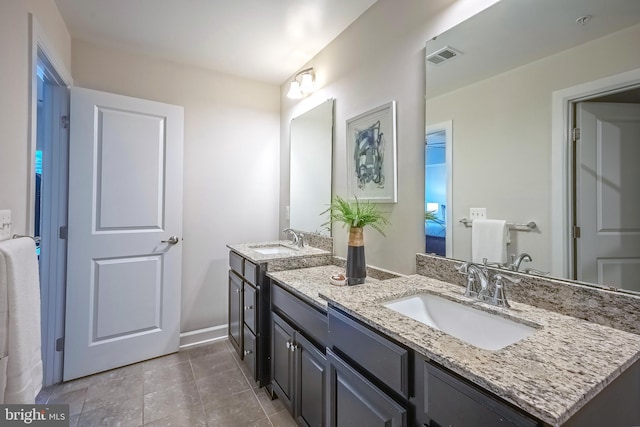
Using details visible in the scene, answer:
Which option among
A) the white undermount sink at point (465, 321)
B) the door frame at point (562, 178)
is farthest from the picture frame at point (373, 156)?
the door frame at point (562, 178)

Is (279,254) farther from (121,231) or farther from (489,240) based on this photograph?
(489,240)

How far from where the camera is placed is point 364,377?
98cm

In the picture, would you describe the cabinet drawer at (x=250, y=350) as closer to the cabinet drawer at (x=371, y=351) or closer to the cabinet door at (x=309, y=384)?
the cabinet door at (x=309, y=384)

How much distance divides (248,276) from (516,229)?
62.3 inches

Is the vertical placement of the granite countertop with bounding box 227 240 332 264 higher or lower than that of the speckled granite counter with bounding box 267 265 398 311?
higher

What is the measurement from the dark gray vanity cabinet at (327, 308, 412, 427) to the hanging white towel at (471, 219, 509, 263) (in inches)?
26.0

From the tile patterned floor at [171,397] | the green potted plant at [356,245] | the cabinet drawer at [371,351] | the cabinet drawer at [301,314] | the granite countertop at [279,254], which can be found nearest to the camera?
the cabinet drawer at [371,351]

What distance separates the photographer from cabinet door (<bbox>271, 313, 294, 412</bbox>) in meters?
1.57

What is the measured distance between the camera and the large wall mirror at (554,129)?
92 centimetres

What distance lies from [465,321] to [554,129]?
777mm

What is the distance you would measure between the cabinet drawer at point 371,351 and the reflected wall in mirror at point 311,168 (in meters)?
1.15

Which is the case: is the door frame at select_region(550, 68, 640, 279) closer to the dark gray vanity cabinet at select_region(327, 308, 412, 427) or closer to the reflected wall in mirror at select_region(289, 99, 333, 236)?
the dark gray vanity cabinet at select_region(327, 308, 412, 427)

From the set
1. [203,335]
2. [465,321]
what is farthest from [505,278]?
[203,335]

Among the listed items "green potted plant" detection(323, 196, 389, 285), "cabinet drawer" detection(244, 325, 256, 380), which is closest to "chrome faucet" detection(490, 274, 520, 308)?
"green potted plant" detection(323, 196, 389, 285)
